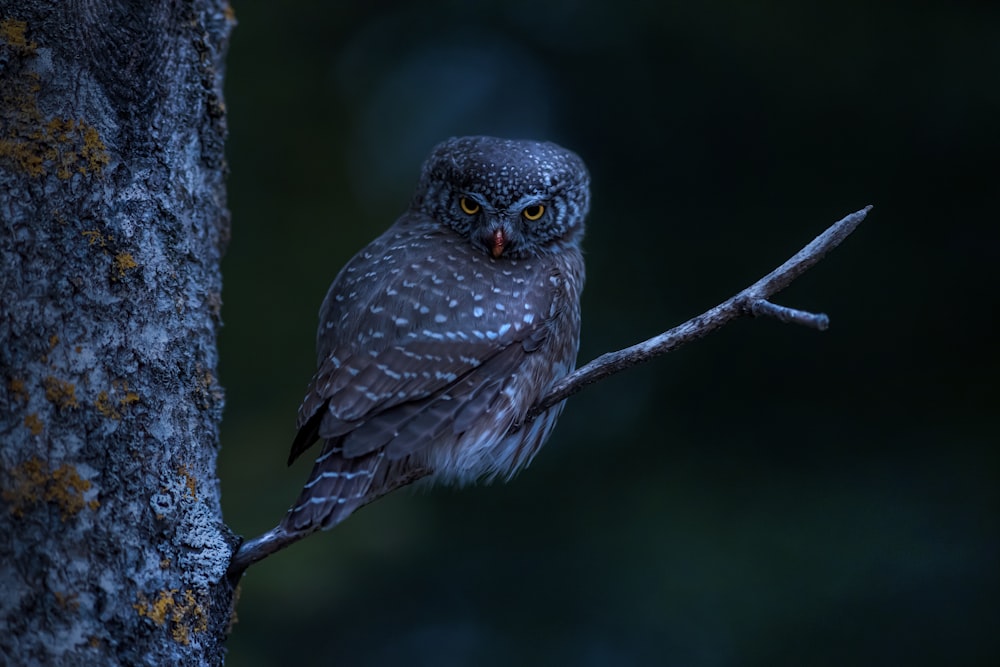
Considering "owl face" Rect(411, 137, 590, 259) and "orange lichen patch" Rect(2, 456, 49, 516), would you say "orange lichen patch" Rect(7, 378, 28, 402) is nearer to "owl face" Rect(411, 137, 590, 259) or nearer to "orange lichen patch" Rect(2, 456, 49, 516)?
"orange lichen patch" Rect(2, 456, 49, 516)

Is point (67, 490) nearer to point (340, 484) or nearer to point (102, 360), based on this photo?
point (102, 360)

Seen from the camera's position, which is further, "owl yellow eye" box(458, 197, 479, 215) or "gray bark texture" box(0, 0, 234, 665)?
"owl yellow eye" box(458, 197, 479, 215)

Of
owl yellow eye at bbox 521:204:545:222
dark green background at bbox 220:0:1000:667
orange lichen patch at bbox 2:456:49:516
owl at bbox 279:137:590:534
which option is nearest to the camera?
orange lichen patch at bbox 2:456:49:516

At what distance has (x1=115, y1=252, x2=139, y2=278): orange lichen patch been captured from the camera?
2064 mm

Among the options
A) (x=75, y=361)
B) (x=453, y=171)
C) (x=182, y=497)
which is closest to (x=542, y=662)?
(x=453, y=171)

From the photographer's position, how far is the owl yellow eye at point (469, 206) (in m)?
3.18

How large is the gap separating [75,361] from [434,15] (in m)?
3.39

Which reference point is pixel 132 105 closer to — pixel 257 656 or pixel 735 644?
pixel 257 656

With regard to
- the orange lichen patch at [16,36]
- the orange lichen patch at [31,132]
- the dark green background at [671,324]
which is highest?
the orange lichen patch at [16,36]

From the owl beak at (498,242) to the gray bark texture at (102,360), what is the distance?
3.30ft

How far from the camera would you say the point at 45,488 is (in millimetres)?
1874

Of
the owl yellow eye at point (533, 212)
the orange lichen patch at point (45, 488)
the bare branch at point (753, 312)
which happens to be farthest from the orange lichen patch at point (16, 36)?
the owl yellow eye at point (533, 212)

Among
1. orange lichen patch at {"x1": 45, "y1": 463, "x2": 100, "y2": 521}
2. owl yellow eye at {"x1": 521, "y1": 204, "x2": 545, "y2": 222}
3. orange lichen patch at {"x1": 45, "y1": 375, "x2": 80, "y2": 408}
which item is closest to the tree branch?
orange lichen patch at {"x1": 45, "y1": 463, "x2": 100, "y2": 521}

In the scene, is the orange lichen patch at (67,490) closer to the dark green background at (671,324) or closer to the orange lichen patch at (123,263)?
the orange lichen patch at (123,263)
